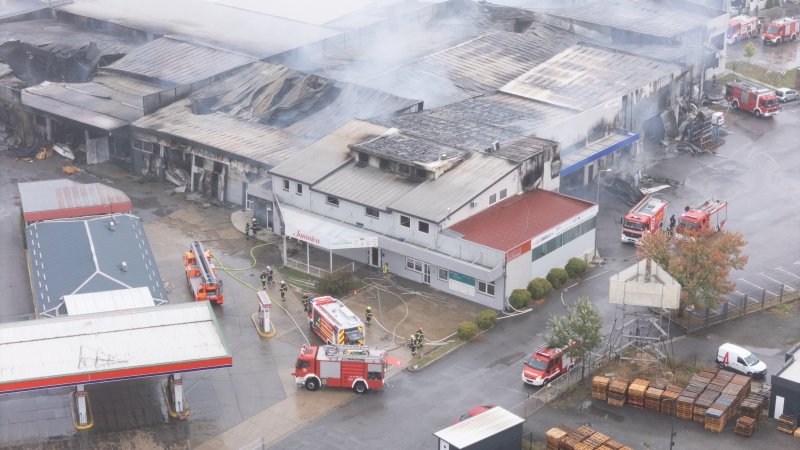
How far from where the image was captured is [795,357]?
189 ft

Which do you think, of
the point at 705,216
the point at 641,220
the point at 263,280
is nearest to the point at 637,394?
the point at 641,220

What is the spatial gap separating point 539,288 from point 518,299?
72.5 inches

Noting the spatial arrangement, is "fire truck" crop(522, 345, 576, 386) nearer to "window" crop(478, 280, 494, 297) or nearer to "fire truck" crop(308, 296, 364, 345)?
"window" crop(478, 280, 494, 297)

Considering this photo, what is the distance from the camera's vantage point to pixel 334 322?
62.0 meters

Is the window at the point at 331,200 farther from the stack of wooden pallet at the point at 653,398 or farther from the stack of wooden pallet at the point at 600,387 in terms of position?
the stack of wooden pallet at the point at 653,398

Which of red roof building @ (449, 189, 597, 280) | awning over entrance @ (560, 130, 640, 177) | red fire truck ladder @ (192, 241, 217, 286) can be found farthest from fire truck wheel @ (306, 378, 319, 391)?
awning over entrance @ (560, 130, 640, 177)

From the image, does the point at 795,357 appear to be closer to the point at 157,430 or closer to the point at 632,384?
the point at 632,384

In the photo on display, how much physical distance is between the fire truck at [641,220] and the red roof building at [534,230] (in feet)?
11.0

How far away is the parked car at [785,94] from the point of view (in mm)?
104250

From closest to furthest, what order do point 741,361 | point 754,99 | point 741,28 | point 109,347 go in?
point 109,347
point 741,361
point 754,99
point 741,28

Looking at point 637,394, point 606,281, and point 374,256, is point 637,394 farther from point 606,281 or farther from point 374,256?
point 374,256

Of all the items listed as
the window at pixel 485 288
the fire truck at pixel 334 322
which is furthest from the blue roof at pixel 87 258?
the window at pixel 485 288

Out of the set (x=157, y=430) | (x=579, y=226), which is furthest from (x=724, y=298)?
(x=157, y=430)

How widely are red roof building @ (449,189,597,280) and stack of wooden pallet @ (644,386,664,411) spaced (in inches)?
493
